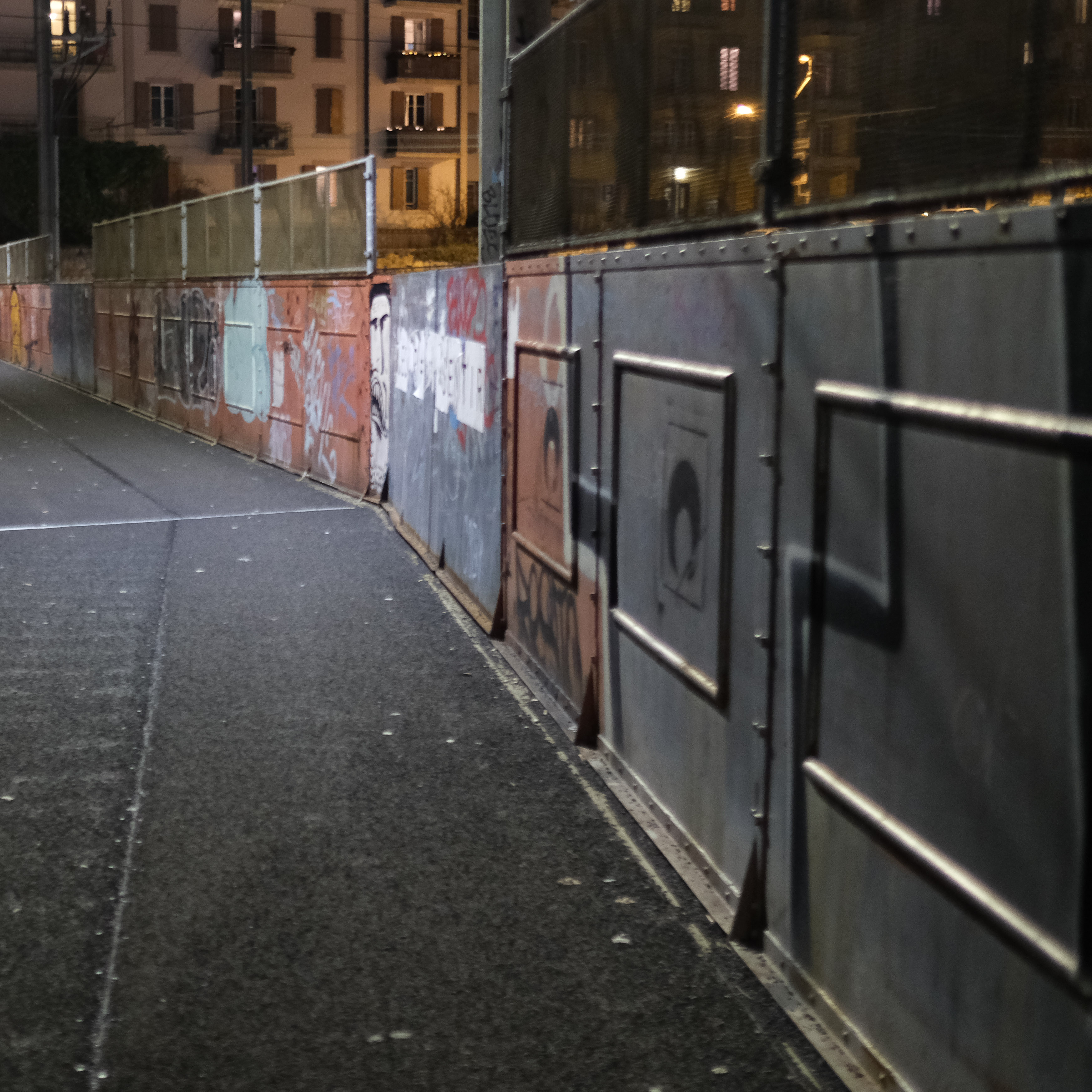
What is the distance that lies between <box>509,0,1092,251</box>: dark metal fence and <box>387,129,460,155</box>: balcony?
6294 cm

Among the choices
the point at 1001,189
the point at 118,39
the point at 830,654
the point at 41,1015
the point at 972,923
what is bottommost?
the point at 41,1015

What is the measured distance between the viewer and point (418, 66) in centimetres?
6681

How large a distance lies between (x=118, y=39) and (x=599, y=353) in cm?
6309

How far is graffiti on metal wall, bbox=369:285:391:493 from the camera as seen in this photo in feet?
35.5

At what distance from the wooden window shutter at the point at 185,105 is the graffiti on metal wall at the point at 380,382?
5734 cm

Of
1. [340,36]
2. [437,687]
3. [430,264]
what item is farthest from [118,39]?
[437,687]

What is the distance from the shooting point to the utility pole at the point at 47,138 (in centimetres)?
2916

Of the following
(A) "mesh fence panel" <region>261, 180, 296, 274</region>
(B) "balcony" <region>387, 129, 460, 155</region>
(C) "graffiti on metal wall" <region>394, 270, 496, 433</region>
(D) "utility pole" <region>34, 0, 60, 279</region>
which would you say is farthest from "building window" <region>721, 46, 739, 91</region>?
(B) "balcony" <region>387, 129, 460, 155</region>

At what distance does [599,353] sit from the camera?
518 centimetres

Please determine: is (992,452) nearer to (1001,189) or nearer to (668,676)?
(1001,189)

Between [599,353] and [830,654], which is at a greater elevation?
[599,353]

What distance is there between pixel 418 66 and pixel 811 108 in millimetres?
67154

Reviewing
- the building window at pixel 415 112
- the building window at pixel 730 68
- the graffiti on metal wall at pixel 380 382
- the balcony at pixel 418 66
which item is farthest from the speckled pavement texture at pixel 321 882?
the building window at pixel 415 112

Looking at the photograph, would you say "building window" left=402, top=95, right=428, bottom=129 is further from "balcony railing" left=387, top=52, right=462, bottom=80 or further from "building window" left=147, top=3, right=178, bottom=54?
"building window" left=147, top=3, right=178, bottom=54
